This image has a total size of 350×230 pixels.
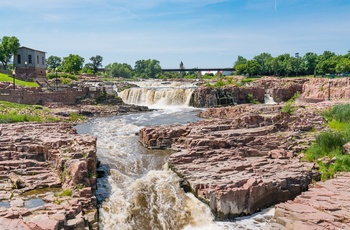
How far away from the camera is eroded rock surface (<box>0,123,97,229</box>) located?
1108 cm

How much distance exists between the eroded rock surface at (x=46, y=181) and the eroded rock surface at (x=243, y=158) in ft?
14.8

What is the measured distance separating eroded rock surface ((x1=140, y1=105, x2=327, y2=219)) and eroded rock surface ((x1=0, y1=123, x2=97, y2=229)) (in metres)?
4.52

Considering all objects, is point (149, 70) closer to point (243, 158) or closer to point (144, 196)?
point (243, 158)

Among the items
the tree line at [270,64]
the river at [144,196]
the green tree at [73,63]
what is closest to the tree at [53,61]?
the tree line at [270,64]

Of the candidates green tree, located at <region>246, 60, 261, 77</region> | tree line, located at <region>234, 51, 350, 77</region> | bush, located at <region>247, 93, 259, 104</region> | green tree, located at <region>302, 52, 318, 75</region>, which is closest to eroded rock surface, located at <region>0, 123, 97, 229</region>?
bush, located at <region>247, 93, 259, 104</region>

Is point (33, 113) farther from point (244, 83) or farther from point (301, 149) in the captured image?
point (244, 83)

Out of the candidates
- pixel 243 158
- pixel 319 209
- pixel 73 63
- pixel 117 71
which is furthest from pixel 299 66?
pixel 319 209

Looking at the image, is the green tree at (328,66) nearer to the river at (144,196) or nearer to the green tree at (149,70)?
the green tree at (149,70)

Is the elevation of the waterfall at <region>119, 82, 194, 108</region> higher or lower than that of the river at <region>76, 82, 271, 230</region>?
higher

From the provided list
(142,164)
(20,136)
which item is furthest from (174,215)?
(20,136)

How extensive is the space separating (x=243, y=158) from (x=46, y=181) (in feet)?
31.3

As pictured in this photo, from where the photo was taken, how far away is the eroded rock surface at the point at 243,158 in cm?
1459

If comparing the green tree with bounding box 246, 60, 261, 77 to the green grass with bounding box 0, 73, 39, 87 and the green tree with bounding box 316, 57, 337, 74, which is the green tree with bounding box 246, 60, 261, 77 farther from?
the green grass with bounding box 0, 73, 39, 87

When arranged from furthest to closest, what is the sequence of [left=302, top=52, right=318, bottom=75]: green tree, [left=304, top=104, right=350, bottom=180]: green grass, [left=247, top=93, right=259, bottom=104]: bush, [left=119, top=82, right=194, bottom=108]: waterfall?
[left=302, top=52, right=318, bottom=75]: green tree → [left=247, top=93, right=259, bottom=104]: bush → [left=119, top=82, right=194, bottom=108]: waterfall → [left=304, top=104, right=350, bottom=180]: green grass
